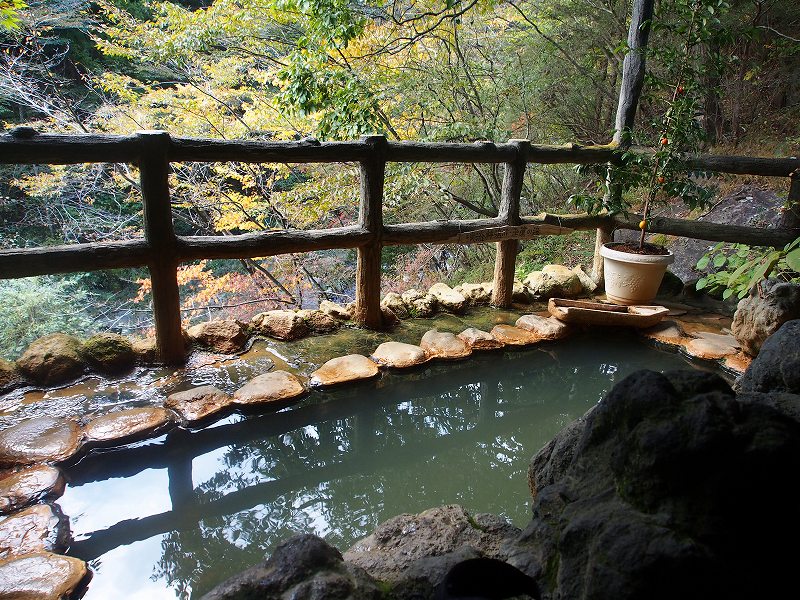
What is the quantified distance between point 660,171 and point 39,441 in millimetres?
4692

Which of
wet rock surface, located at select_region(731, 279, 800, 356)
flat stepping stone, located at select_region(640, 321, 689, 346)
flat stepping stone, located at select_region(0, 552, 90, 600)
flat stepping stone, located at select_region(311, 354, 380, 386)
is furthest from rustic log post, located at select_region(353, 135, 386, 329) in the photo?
wet rock surface, located at select_region(731, 279, 800, 356)

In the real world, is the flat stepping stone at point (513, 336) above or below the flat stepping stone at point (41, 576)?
above

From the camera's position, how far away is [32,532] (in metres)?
2.06

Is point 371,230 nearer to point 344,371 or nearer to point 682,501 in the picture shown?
point 344,371

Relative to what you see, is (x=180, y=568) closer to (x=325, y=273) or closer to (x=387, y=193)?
(x=387, y=193)

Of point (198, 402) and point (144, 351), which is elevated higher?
point (144, 351)

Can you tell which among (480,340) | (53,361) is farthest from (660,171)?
(53,361)

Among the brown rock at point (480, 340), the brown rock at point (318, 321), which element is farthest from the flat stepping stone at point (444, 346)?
the brown rock at point (318, 321)

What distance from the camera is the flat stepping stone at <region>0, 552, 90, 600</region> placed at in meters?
1.74

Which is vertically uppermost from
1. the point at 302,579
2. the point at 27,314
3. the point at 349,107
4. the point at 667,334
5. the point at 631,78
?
the point at 631,78

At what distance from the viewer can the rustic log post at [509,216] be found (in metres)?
4.44

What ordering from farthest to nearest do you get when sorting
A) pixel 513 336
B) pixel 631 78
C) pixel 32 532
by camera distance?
pixel 631 78 < pixel 513 336 < pixel 32 532

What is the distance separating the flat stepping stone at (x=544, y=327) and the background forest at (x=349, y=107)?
7.10 feet

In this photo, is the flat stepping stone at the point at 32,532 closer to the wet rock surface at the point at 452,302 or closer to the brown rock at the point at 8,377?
the brown rock at the point at 8,377
